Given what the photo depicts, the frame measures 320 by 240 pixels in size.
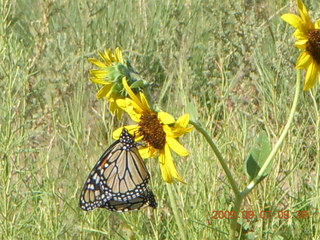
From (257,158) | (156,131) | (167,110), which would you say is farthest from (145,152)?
(167,110)

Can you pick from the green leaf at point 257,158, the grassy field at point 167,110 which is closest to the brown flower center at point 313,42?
the green leaf at point 257,158

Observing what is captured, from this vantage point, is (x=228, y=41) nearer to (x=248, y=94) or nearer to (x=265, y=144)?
(x=248, y=94)

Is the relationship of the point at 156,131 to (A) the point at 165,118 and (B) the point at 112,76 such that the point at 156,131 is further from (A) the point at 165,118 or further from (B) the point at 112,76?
(B) the point at 112,76

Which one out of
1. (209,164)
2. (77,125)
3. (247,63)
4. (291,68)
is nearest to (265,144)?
(209,164)

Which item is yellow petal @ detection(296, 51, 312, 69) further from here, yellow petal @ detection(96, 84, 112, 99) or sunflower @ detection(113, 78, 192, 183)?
yellow petal @ detection(96, 84, 112, 99)

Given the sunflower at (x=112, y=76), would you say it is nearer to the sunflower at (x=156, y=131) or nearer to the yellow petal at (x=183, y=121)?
the sunflower at (x=156, y=131)
